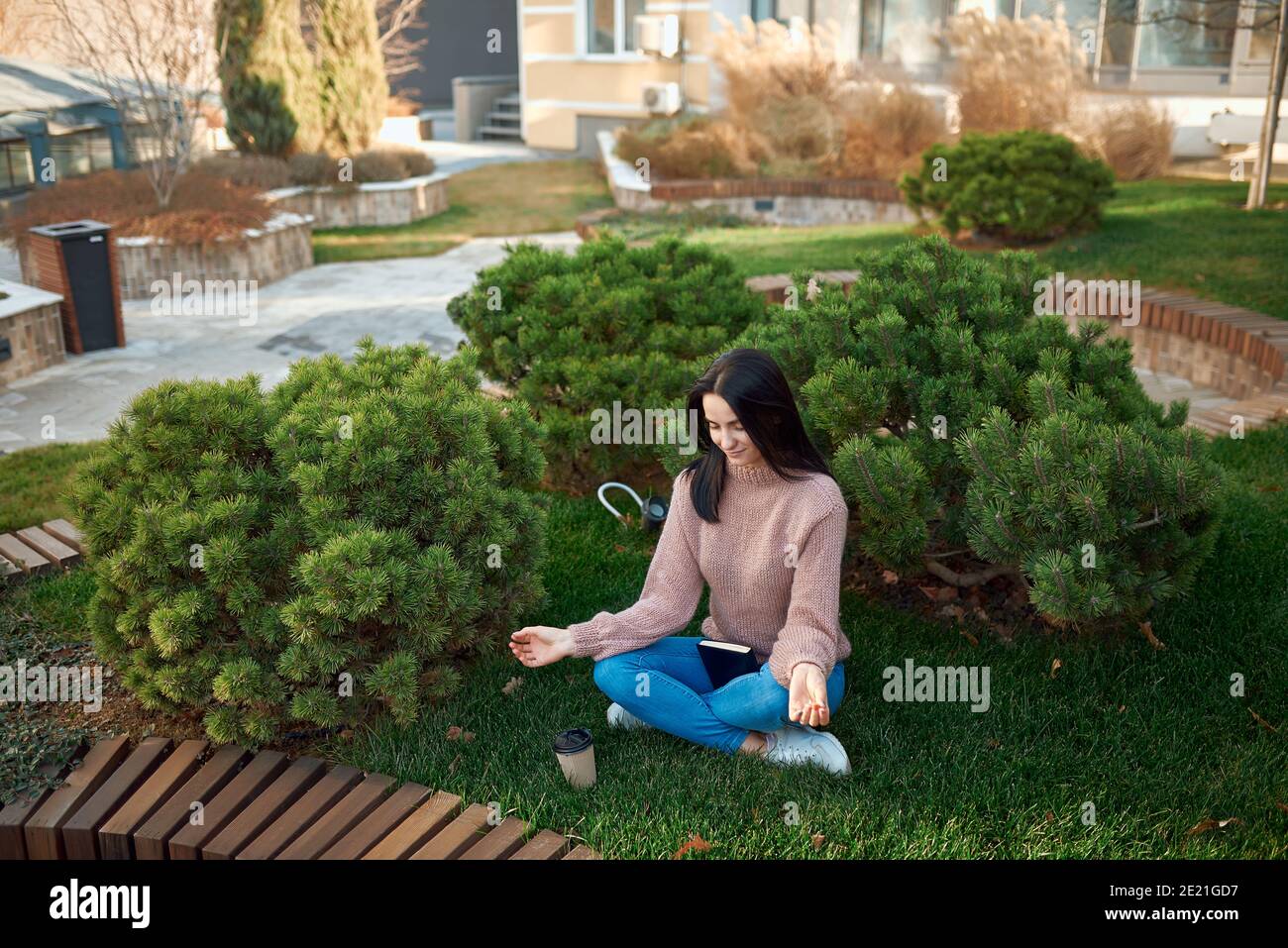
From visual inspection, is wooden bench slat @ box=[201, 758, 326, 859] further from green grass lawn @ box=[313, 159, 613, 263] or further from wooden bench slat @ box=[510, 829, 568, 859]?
green grass lawn @ box=[313, 159, 613, 263]

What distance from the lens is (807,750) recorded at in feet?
11.6

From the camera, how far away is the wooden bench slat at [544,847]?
10.1 feet

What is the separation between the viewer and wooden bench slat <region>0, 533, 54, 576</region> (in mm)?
5094

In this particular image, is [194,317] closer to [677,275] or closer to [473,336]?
[473,336]

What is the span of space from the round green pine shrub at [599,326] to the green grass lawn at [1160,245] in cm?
132

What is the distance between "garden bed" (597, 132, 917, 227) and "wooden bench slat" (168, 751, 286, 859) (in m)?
11.4

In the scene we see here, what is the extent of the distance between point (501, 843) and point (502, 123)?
24.1 m

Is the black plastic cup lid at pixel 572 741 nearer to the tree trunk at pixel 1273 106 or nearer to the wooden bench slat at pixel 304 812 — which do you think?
the wooden bench slat at pixel 304 812

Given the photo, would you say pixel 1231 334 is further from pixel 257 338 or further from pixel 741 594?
pixel 257 338

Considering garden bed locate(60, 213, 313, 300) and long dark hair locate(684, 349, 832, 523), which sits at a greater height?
long dark hair locate(684, 349, 832, 523)

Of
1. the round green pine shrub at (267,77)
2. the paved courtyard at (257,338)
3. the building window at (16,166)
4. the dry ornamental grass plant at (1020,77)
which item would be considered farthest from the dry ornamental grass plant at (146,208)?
the dry ornamental grass plant at (1020,77)

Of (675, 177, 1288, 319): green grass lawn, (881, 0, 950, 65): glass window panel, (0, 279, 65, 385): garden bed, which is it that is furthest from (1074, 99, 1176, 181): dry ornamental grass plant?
(0, 279, 65, 385): garden bed

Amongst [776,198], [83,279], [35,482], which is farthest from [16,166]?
[35,482]
